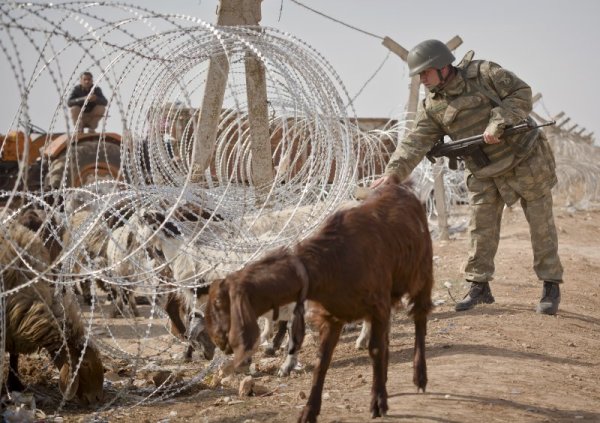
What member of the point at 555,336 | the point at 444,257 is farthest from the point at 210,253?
the point at 444,257

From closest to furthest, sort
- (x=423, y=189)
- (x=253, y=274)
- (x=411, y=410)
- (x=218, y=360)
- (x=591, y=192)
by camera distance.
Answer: (x=253, y=274), (x=411, y=410), (x=218, y=360), (x=423, y=189), (x=591, y=192)

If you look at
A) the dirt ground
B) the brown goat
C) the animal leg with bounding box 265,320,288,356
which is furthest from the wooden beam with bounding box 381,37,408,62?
the brown goat

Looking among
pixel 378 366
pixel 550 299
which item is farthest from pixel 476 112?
pixel 378 366

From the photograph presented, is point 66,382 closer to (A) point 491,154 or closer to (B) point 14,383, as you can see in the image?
(B) point 14,383

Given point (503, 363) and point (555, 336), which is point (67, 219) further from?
point (555, 336)

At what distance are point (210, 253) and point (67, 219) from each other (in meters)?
3.02

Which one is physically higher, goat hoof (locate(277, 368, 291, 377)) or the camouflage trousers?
the camouflage trousers

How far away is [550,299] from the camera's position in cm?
834

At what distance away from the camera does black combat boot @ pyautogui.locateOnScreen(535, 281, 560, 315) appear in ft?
27.3

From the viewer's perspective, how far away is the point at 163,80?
7.66 meters

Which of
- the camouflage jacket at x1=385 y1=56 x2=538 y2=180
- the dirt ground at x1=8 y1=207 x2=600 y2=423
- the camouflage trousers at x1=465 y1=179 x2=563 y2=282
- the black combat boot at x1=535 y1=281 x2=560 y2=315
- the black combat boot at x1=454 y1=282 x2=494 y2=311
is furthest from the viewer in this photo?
the black combat boot at x1=454 y1=282 x2=494 y2=311

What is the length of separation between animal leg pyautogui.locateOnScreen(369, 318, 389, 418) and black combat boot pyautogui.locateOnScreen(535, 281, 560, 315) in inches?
156

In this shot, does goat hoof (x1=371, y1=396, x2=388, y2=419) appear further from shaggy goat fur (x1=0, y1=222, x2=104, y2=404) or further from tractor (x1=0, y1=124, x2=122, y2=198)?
tractor (x1=0, y1=124, x2=122, y2=198)

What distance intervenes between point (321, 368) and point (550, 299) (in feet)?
14.0
